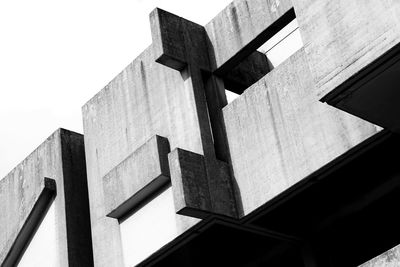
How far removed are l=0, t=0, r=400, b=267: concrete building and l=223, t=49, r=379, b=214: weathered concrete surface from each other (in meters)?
0.02

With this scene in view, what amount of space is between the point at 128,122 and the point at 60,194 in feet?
7.05

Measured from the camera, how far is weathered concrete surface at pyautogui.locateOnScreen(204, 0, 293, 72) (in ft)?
38.6

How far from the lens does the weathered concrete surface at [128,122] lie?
12352 millimetres

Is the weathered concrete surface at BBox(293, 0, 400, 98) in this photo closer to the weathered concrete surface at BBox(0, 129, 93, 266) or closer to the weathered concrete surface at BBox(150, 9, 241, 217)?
the weathered concrete surface at BBox(150, 9, 241, 217)

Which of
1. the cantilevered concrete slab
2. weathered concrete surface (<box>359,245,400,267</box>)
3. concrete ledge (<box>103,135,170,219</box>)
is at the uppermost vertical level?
concrete ledge (<box>103,135,170,219</box>)

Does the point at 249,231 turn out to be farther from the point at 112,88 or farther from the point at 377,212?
the point at 112,88

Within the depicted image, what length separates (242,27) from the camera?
12.1 meters

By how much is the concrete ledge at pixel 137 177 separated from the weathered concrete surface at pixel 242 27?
5.02 ft

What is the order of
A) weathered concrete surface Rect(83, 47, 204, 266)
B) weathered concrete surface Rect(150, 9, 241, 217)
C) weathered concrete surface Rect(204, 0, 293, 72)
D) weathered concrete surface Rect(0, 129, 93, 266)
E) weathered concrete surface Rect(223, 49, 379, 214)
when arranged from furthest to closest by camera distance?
weathered concrete surface Rect(0, 129, 93, 266)
weathered concrete surface Rect(83, 47, 204, 266)
weathered concrete surface Rect(204, 0, 293, 72)
weathered concrete surface Rect(150, 9, 241, 217)
weathered concrete surface Rect(223, 49, 379, 214)

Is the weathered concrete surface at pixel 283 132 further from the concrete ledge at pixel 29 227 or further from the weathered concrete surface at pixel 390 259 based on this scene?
the concrete ledge at pixel 29 227

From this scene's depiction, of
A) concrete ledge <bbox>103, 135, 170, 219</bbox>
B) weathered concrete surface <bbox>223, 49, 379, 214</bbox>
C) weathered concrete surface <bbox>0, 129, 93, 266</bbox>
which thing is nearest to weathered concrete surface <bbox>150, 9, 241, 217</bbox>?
weathered concrete surface <bbox>223, 49, 379, 214</bbox>

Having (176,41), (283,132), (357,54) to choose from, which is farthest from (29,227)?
(357,54)

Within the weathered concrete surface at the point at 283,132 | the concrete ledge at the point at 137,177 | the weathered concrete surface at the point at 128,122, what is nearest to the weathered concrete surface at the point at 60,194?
the weathered concrete surface at the point at 128,122

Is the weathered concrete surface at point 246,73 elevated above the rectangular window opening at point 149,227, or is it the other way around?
the weathered concrete surface at point 246,73
